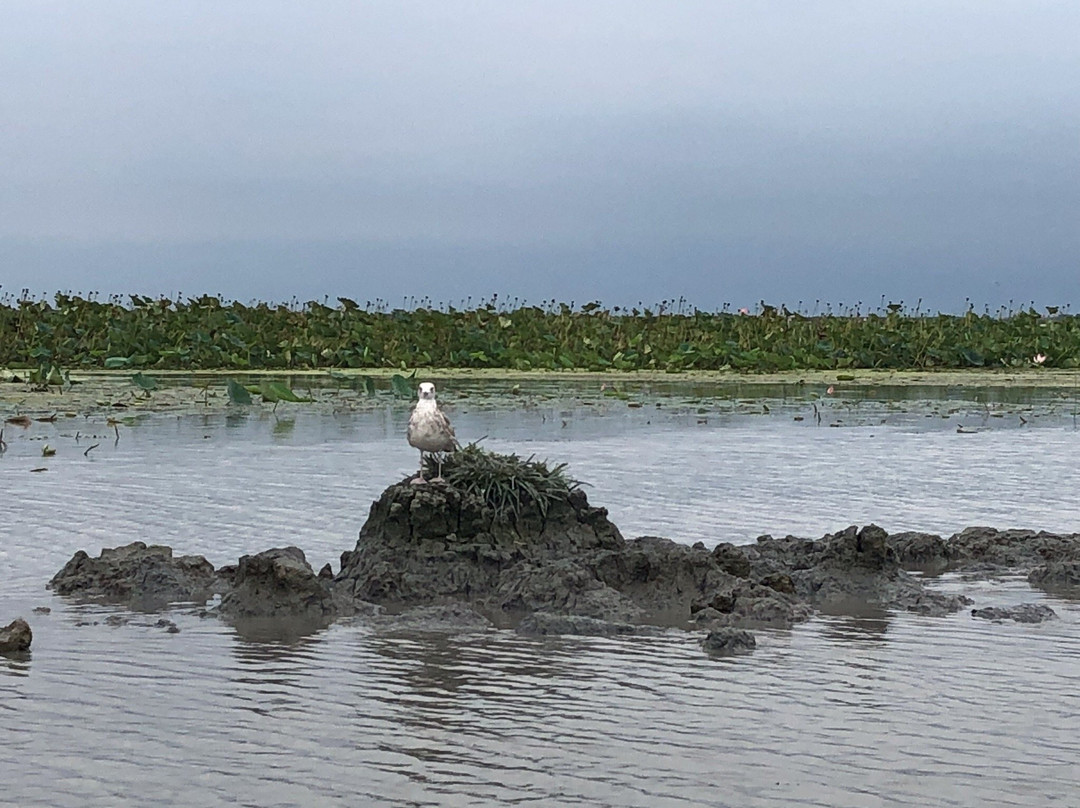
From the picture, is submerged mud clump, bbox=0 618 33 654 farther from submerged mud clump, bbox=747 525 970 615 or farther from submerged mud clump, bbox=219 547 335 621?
submerged mud clump, bbox=747 525 970 615

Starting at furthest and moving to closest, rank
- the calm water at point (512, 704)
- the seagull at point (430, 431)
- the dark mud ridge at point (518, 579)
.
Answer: the seagull at point (430, 431)
the dark mud ridge at point (518, 579)
the calm water at point (512, 704)

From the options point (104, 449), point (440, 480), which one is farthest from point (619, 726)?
point (104, 449)

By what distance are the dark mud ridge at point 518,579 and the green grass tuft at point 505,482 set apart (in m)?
0.07

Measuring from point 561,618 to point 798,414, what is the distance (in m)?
13.2

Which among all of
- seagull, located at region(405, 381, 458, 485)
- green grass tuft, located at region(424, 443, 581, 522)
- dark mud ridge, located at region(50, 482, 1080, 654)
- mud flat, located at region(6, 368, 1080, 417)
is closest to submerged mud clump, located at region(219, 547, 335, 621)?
dark mud ridge, located at region(50, 482, 1080, 654)

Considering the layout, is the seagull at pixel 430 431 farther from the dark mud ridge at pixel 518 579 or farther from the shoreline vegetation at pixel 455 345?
the shoreline vegetation at pixel 455 345

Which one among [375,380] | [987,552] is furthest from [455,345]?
[987,552]

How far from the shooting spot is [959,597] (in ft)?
24.9

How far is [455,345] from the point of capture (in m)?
31.8

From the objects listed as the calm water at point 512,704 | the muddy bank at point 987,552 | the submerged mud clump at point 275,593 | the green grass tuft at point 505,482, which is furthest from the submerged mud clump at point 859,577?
the submerged mud clump at point 275,593

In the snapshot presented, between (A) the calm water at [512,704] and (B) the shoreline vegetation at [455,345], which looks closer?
(A) the calm water at [512,704]

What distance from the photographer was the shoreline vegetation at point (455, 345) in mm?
30828

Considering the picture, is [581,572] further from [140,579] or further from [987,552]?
[987,552]

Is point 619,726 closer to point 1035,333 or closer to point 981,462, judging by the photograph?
point 981,462
